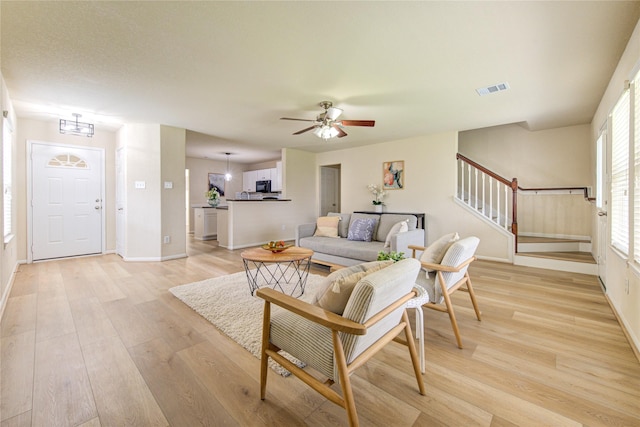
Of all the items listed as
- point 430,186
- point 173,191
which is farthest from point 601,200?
point 173,191

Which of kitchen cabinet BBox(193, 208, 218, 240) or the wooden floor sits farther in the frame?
kitchen cabinet BBox(193, 208, 218, 240)

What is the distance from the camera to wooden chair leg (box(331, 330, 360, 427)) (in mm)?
1115

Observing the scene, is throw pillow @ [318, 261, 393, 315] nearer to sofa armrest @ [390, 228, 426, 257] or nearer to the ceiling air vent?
sofa armrest @ [390, 228, 426, 257]

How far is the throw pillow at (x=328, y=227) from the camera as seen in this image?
15.2 ft

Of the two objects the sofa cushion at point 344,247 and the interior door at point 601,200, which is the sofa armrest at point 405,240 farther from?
the interior door at point 601,200

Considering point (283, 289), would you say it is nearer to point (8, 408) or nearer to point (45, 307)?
point (8, 408)

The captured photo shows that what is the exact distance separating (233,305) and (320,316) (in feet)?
6.26

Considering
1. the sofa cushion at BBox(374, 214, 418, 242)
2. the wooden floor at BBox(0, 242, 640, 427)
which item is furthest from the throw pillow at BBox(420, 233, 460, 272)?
the sofa cushion at BBox(374, 214, 418, 242)

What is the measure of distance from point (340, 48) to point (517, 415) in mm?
2802

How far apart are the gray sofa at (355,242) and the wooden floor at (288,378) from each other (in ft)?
3.36

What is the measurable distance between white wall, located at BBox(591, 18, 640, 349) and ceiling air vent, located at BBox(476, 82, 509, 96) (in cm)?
89

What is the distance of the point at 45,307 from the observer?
9.07 feet

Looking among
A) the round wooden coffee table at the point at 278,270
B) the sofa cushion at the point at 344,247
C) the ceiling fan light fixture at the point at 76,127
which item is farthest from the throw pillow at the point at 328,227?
the ceiling fan light fixture at the point at 76,127

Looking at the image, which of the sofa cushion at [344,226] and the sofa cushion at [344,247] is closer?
the sofa cushion at [344,247]
